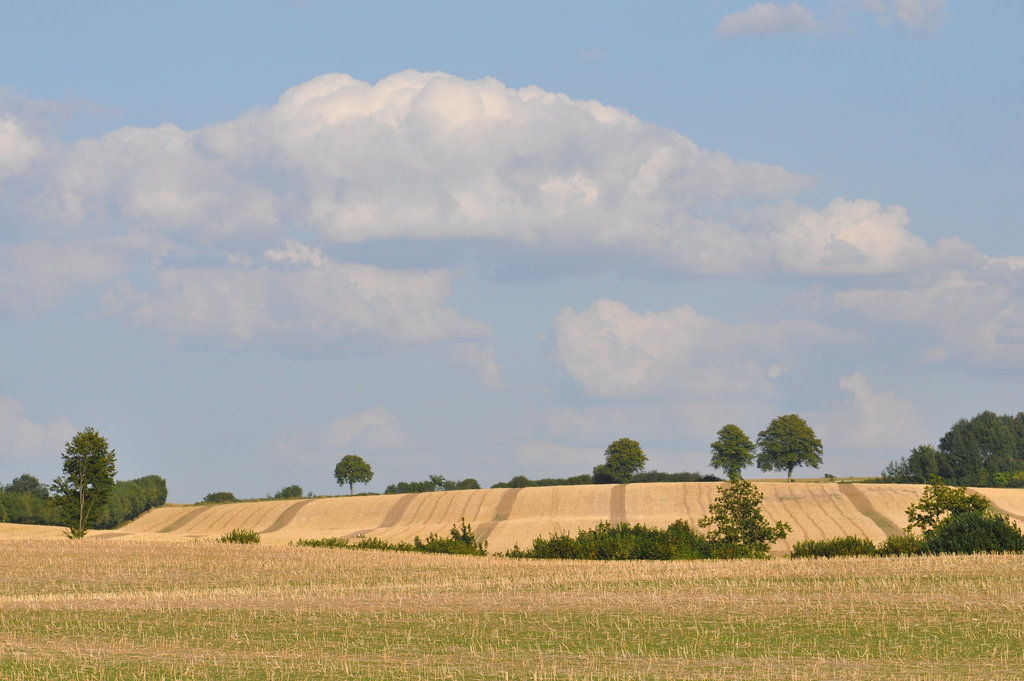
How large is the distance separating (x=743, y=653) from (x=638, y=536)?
5789cm

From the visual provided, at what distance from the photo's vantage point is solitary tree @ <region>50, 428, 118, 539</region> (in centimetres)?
9406

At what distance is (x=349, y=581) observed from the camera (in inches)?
2239

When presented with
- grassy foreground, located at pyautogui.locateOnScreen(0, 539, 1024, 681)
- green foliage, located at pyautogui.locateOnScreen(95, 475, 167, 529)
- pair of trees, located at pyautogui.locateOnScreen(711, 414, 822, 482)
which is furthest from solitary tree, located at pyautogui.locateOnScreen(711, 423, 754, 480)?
grassy foreground, located at pyautogui.locateOnScreen(0, 539, 1024, 681)

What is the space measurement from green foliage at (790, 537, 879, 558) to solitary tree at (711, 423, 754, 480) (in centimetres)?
10585

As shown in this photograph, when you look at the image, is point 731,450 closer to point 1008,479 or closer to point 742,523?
point 1008,479

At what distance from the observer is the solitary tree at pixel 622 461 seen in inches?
7347

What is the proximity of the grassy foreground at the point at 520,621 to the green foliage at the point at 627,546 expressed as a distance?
17.6 m

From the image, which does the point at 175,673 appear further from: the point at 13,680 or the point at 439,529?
the point at 439,529

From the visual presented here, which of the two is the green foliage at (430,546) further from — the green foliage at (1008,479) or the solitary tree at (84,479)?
the green foliage at (1008,479)

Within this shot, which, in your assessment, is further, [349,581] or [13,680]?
[349,581]

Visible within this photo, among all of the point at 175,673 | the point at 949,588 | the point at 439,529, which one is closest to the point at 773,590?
the point at 949,588

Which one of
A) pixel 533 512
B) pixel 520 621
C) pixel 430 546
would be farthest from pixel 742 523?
pixel 520 621

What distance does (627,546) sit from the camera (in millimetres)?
82438

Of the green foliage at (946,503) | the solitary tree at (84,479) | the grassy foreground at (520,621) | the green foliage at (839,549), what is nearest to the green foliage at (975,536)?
the green foliage at (839,549)
